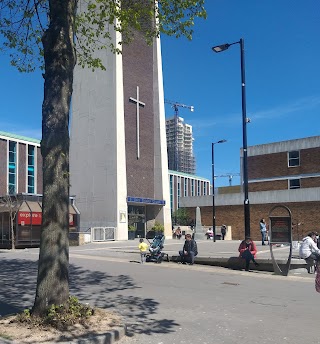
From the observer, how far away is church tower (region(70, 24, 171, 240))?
1545 inches

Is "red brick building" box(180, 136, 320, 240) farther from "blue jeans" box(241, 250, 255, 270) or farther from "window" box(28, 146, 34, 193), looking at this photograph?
"blue jeans" box(241, 250, 255, 270)

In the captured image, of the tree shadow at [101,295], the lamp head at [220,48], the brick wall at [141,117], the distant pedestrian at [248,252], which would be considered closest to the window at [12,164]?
the brick wall at [141,117]

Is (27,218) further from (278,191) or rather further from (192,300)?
(278,191)

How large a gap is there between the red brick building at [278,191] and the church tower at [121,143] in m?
6.80

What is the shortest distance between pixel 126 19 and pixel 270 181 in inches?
1625

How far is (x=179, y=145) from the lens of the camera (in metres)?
156

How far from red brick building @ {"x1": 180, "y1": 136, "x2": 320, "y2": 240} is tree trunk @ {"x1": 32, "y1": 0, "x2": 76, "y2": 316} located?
36128 mm

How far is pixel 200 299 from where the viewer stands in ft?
31.2

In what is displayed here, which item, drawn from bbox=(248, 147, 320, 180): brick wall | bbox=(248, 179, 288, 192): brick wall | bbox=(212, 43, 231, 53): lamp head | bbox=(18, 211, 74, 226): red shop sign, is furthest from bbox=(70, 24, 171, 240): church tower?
bbox=(212, 43, 231, 53): lamp head

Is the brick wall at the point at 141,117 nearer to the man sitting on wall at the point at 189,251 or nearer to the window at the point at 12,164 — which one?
the window at the point at 12,164

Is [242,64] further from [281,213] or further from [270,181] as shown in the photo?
[270,181]

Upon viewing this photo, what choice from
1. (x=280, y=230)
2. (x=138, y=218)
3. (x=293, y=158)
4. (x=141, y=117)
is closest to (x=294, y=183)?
(x=293, y=158)

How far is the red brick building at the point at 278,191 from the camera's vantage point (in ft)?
135

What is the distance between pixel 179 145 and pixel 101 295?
14713 centimetres
